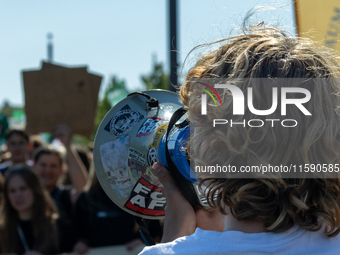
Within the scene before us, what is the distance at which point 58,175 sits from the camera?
12.5 feet

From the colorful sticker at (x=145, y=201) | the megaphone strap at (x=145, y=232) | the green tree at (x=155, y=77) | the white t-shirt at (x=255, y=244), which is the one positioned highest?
the white t-shirt at (x=255, y=244)

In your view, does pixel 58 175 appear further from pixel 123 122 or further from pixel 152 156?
pixel 152 156

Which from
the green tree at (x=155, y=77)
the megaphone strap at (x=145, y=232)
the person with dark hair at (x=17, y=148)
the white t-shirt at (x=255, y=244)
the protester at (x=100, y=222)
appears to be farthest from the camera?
the green tree at (x=155, y=77)

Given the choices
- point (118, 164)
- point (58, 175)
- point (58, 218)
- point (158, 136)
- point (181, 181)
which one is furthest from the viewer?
point (58, 175)

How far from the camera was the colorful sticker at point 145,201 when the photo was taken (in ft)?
4.00

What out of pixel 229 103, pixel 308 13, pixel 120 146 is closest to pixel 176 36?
pixel 308 13

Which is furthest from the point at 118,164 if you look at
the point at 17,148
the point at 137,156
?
the point at 17,148

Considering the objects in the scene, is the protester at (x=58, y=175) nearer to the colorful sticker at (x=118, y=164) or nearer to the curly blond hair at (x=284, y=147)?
the colorful sticker at (x=118, y=164)

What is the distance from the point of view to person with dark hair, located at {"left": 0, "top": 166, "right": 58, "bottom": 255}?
322 centimetres

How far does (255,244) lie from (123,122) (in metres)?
0.66

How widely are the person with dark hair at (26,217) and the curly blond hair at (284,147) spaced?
2.79 m

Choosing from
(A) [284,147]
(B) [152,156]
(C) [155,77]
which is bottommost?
(C) [155,77]

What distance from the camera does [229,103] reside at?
2.65ft

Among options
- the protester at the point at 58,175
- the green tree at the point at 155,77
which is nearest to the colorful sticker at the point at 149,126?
the protester at the point at 58,175
